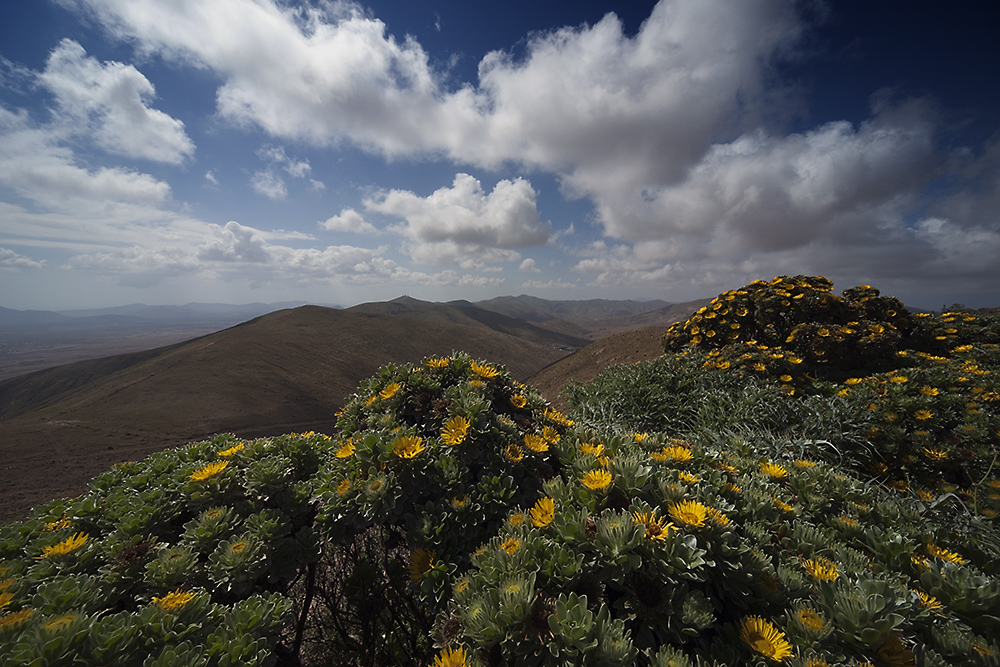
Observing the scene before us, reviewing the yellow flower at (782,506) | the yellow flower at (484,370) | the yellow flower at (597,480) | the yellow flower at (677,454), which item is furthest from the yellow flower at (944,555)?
the yellow flower at (484,370)

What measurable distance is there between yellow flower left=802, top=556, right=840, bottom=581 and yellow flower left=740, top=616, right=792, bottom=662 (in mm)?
345

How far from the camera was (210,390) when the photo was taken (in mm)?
23625

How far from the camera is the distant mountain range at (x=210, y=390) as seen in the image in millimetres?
15119

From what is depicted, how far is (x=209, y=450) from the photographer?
2.22m

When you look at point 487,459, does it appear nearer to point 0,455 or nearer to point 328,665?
point 328,665

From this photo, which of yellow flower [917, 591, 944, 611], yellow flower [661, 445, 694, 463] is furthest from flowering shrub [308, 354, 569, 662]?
yellow flower [917, 591, 944, 611]

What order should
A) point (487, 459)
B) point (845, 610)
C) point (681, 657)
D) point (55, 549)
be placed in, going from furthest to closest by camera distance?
point (487, 459) < point (55, 549) < point (845, 610) < point (681, 657)

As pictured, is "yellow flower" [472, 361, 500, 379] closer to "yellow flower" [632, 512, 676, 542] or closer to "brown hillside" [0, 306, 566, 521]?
"brown hillside" [0, 306, 566, 521]

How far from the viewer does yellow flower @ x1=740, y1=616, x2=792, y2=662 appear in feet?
3.68

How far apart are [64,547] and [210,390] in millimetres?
28280

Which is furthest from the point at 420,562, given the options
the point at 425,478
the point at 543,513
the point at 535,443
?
the point at 535,443

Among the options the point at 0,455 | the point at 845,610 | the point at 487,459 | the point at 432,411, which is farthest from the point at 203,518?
the point at 0,455

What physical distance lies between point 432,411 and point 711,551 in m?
1.42

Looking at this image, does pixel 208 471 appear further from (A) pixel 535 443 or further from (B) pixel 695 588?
(B) pixel 695 588
